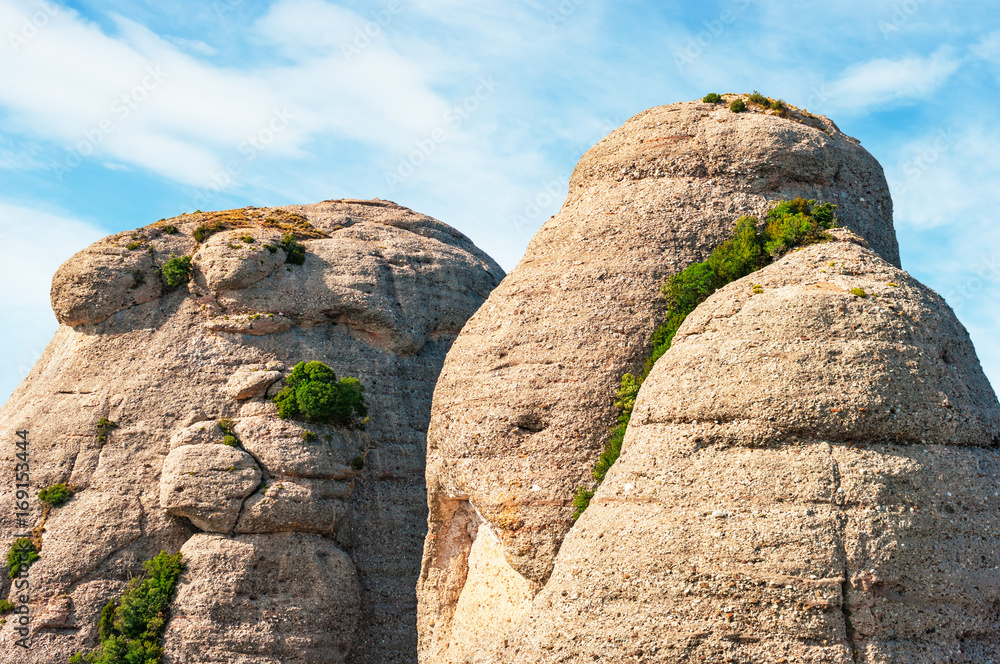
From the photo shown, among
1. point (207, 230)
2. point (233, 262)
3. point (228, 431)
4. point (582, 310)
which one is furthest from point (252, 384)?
point (582, 310)

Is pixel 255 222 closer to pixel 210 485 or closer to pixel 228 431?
pixel 228 431

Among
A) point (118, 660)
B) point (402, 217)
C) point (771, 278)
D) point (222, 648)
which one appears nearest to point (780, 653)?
point (771, 278)

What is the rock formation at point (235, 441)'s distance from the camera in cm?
2903

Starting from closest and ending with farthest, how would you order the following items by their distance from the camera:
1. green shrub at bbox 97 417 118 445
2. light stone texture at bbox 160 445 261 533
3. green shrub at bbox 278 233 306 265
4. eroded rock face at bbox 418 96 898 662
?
eroded rock face at bbox 418 96 898 662
light stone texture at bbox 160 445 261 533
green shrub at bbox 97 417 118 445
green shrub at bbox 278 233 306 265

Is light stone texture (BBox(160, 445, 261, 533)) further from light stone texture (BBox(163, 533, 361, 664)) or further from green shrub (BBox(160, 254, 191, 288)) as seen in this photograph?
green shrub (BBox(160, 254, 191, 288))

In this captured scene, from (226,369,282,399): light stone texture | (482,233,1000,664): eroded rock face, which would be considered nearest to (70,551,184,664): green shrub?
A: (226,369,282,399): light stone texture

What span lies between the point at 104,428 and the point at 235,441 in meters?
5.52

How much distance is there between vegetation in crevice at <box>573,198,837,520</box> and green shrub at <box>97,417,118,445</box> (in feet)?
66.1

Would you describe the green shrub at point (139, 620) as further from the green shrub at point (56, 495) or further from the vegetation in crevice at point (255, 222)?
the vegetation in crevice at point (255, 222)

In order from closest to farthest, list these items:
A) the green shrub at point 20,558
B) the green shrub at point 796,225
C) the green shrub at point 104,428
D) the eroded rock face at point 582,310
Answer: the eroded rock face at point 582,310
the green shrub at point 796,225
the green shrub at point 20,558
the green shrub at point 104,428

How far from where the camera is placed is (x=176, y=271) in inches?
1353

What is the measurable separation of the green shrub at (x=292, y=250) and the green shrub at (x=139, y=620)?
40.5 feet

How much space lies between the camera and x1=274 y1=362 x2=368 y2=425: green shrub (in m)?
31.3

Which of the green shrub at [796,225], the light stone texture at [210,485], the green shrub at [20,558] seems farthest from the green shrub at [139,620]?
the green shrub at [796,225]
